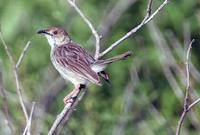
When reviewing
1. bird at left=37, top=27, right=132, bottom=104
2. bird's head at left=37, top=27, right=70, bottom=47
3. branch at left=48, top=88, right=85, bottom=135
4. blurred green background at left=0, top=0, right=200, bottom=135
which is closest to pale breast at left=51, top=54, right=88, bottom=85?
bird at left=37, top=27, right=132, bottom=104

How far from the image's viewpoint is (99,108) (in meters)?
9.41

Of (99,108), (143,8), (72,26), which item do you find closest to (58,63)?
(99,108)

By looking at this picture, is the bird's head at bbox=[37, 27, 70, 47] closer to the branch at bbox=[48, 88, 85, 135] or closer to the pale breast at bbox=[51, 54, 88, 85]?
the pale breast at bbox=[51, 54, 88, 85]

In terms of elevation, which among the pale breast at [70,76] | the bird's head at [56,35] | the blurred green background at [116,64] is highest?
the bird's head at [56,35]

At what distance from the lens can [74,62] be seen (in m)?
7.57

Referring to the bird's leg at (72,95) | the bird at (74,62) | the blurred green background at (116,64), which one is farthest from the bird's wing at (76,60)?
the blurred green background at (116,64)

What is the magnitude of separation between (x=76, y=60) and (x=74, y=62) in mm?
28

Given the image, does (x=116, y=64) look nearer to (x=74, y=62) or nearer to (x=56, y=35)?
(x=56, y=35)

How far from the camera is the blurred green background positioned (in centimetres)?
881

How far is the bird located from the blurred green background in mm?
485

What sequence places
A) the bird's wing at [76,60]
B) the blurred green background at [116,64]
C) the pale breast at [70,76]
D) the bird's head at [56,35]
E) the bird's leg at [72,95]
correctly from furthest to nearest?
the blurred green background at [116,64] < the bird's head at [56,35] < the pale breast at [70,76] < the bird's wing at [76,60] < the bird's leg at [72,95]

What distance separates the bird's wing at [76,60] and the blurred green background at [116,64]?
1.78 feet

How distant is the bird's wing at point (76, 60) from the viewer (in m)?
7.14

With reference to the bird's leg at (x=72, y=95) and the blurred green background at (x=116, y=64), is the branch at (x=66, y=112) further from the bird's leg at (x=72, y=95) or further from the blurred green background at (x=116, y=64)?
the blurred green background at (x=116, y=64)
